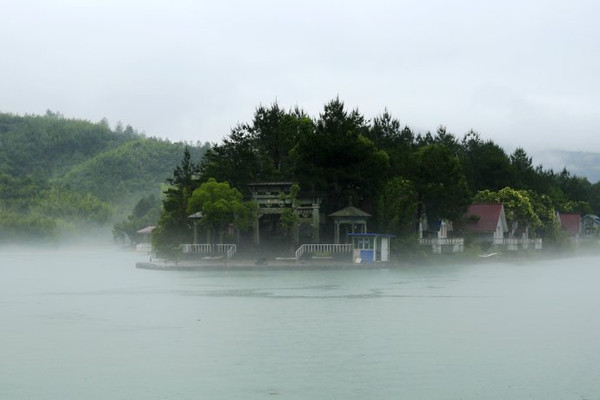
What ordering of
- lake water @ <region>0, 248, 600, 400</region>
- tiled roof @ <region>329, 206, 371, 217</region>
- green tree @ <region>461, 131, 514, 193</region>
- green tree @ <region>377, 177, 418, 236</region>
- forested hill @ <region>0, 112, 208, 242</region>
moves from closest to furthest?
1. lake water @ <region>0, 248, 600, 400</region>
2. tiled roof @ <region>329, 206, 371, 217</region>
3. green tree @ <region>377, 177, 418, 236</region>
4. green tree @ <region>461, 131, 514, 193</region>
5. forested hill @ <region>0, 112, 208, 242</region>

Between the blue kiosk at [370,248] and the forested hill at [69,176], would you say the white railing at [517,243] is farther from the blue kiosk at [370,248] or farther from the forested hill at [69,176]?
the forested hill at [69,176]

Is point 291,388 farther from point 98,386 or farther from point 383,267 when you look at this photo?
point 383,267

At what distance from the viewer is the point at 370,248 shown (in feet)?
171

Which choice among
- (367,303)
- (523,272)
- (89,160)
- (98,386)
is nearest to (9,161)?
(89,160)

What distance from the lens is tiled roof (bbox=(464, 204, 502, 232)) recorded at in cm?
7250

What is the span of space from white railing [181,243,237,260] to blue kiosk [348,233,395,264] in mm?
8275

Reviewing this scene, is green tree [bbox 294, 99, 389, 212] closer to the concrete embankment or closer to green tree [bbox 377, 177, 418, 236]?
green tree [bbox 377, 177, 418, 236]

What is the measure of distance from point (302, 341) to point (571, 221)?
86.0 metres

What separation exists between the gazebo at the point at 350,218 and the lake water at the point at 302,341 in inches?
552

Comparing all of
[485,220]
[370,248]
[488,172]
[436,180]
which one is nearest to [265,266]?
[370,248]

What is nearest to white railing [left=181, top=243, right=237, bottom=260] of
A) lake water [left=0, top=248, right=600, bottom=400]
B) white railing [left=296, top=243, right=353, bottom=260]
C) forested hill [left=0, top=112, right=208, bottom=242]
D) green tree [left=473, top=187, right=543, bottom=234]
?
white railing [left=296, top=243, right=353, bottom=260]

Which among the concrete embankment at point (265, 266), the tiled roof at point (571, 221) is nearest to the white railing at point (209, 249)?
the concrete embankment at point (265, 266)

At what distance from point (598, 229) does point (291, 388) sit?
101 meters

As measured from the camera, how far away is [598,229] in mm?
110500
